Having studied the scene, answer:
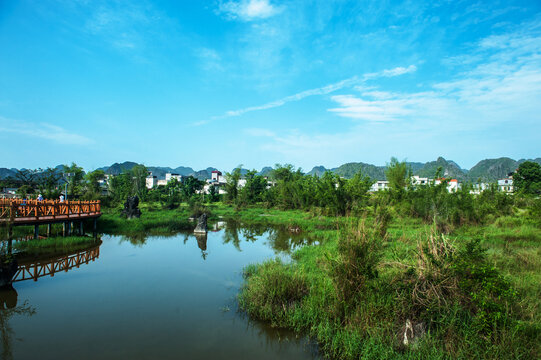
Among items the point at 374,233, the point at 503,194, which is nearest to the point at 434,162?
the point at 503,194

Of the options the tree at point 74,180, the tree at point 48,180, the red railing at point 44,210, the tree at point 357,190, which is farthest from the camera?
the tree at point 74,180

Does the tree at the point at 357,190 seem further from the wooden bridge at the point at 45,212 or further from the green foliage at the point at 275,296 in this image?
the wooden bridge at the point at 45,212

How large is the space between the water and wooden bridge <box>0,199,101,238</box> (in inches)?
102

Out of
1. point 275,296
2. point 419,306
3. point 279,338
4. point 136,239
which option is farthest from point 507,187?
point 136,239

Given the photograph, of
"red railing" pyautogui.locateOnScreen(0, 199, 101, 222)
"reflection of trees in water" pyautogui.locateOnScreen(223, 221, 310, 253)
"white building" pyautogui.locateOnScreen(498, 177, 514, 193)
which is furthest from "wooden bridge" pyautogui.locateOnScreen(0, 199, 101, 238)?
"white building" pyautogui.locateOnScreen(498, 177, 514, 193)

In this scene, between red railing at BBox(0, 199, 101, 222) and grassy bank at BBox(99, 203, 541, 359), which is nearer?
grassy bank at BBox(99, 203, 541, 359)

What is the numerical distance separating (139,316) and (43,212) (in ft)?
32.3

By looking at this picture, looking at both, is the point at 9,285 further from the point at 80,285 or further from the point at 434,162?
the point at 434,162

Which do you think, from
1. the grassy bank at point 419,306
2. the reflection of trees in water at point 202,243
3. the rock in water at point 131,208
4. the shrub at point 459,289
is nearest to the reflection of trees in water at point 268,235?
the reflection of trees in water at point 202,243

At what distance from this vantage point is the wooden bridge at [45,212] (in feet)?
36.8

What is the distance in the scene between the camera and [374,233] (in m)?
5.25

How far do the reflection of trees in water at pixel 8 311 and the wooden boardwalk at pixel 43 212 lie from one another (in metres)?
3.59

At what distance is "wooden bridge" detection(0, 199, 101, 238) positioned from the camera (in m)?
11.2

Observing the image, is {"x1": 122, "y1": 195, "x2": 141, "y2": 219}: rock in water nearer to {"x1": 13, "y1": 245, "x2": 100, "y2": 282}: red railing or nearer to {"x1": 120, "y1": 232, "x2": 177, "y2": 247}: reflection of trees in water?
{"x1": 120, "y1": 232, "x2": 177, "y2": 247}: reflection of trees in water
